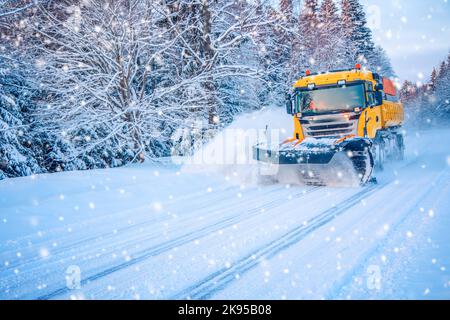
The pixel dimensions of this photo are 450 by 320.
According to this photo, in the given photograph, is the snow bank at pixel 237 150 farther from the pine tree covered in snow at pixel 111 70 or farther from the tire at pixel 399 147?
the tire at pixel 399 147

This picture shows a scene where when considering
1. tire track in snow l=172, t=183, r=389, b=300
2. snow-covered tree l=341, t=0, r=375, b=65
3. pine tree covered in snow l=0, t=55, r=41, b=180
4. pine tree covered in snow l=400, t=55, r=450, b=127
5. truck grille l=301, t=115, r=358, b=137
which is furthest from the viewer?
pine tree covered in snow l=400, t=55, r=450, b=127

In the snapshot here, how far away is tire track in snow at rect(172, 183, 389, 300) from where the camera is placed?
123 inches

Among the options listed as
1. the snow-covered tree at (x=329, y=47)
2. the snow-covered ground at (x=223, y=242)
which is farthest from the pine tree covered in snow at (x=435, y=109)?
the snow-covered ground at (x=223, y=242)

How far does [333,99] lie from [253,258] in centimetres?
743

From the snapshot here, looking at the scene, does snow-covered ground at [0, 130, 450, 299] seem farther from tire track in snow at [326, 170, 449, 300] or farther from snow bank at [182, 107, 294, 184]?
snow bank at [182, 107, 294, 184]

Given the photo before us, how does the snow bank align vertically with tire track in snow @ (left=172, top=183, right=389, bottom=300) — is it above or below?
above

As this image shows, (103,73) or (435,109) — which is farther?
(435,109)

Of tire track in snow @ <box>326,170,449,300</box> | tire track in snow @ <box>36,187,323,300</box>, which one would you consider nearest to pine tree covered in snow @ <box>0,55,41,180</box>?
tire track in snow @ <box>36,187,323,300</box>

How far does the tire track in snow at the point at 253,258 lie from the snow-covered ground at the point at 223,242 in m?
0.01

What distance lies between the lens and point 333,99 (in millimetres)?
10109

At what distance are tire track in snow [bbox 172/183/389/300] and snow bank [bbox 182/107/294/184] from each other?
410 centimetres

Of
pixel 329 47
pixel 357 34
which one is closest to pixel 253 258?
pixel 329 47

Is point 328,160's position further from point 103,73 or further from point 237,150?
point 103,73
